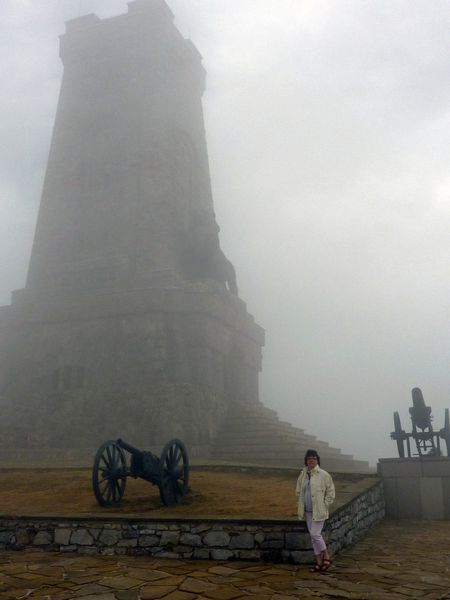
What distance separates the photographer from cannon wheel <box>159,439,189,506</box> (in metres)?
8.09

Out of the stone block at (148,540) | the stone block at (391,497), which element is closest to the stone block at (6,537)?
the stone block at (148,540)

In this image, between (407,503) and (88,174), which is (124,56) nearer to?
(88,174)

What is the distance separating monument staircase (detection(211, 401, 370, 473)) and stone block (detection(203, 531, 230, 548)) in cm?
834

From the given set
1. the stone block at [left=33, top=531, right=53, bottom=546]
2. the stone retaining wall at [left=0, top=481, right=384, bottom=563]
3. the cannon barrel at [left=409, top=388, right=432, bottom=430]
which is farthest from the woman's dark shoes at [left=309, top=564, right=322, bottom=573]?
the cannon barrel at [left=409, top=388, right=432, bottom=430]

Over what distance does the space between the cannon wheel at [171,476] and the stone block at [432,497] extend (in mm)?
4903

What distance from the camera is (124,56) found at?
23.7 metres

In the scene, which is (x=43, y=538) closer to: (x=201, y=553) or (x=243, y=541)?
(x=201, y=553)

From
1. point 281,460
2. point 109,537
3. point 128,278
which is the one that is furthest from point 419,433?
point 128,278

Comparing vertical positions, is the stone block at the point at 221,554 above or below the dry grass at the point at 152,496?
below

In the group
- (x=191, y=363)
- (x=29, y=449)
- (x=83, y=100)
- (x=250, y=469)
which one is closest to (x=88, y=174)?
(x=83, y=100)

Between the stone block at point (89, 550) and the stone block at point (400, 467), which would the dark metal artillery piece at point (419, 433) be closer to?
the stone block at point (400, 467)

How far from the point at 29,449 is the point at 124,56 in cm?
1710

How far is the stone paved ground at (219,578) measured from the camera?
462 centimetres

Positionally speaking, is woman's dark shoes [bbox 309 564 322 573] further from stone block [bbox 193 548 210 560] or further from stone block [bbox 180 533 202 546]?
stone block [bbox 180 533 202 546]
